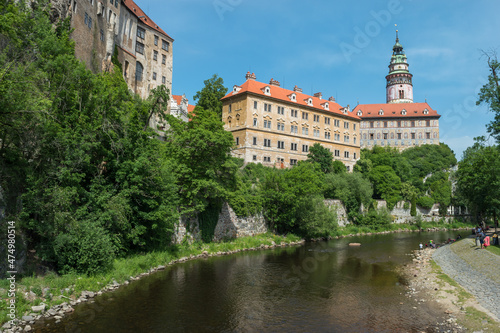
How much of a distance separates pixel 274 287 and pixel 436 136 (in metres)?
82.3

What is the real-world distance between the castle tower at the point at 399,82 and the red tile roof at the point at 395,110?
27.5ft

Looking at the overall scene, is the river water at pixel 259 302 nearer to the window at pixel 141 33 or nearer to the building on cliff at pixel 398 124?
the window at pixel 141 33

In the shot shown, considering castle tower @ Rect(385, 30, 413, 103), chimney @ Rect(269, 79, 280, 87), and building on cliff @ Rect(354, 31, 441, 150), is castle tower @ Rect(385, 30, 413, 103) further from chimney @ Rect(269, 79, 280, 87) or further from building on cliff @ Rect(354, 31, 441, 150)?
chimney @ Rect(269, 79, 280, 87)

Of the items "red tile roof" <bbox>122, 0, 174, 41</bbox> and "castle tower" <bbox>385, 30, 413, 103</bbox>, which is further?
"castle tower" <bbox>385, 30, 413, 103</bbox>

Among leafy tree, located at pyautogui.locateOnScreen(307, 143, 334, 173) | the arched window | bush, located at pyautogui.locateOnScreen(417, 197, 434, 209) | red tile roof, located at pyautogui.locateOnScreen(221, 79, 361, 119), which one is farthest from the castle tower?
the arched window

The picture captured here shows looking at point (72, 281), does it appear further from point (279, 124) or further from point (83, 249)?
point (279, 124)

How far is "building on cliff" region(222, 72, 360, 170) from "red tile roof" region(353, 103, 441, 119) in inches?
1400

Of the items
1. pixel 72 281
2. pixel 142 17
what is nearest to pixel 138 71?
pixel 142 17

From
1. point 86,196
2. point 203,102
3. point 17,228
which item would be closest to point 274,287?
point 86,196

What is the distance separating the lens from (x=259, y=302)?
620 inches

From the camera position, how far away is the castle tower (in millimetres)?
98250

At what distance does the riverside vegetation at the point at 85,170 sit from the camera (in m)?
14.5

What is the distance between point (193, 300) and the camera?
15664 mm

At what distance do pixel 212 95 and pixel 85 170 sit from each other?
37.4m
